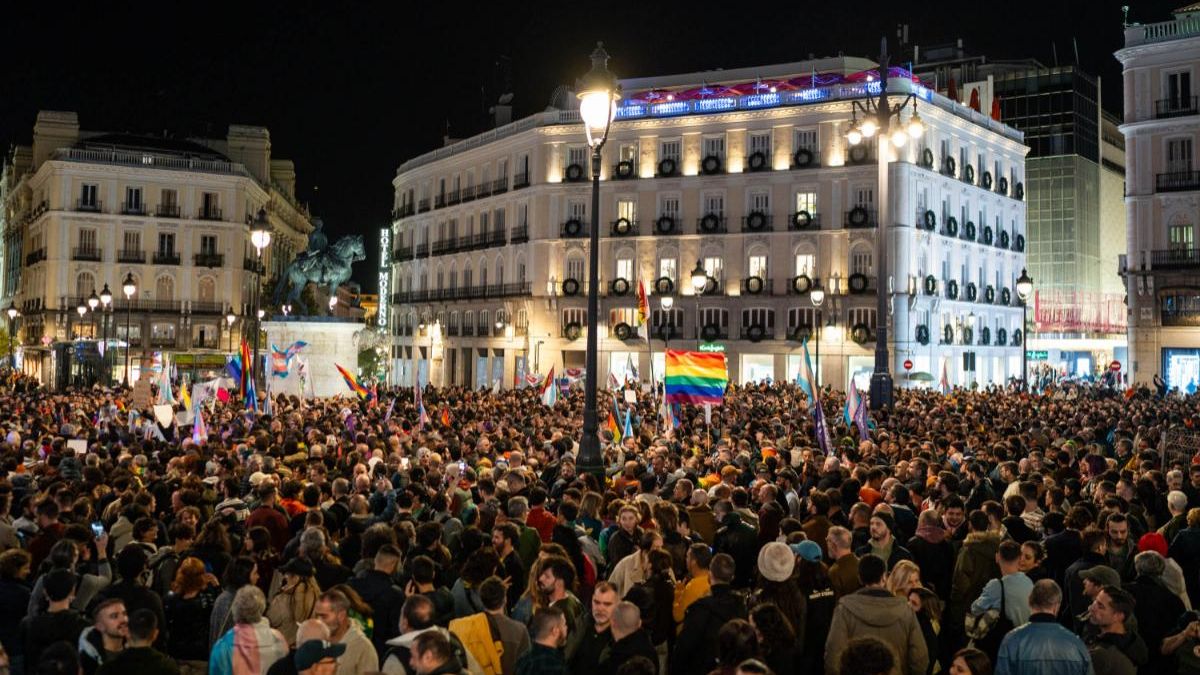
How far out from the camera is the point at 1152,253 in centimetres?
5109

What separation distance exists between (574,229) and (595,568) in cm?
5718

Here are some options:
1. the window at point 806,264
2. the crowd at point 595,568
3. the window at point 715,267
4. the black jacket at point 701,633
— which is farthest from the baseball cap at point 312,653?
the window at point 715,267

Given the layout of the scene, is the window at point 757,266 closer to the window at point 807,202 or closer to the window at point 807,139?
the window at point 807,202

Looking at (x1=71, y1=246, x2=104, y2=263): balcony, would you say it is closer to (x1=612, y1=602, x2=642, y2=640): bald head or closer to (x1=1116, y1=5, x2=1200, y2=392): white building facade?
(x1=1116, y1=5, x2=1200, y2=392): white building facade

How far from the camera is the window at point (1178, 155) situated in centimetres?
5069

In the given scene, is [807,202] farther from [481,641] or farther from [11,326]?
[11,326]

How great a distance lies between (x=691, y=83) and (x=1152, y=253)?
29.4 meters

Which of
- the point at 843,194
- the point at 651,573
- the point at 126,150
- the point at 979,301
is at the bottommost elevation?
the point at 651,573

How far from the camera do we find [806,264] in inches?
2418

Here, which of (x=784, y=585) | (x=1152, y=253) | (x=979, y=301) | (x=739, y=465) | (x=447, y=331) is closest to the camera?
(x=784, y=585)

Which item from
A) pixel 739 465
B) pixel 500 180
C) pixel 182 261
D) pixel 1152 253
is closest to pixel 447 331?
pixel 500 180

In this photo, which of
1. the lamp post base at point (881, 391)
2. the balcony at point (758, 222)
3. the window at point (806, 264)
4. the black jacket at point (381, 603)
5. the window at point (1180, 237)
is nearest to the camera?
the black jacket at point (381, 603)

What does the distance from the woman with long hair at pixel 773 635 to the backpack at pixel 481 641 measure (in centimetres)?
157

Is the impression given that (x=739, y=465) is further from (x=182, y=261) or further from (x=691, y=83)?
(x=182, y=261)
